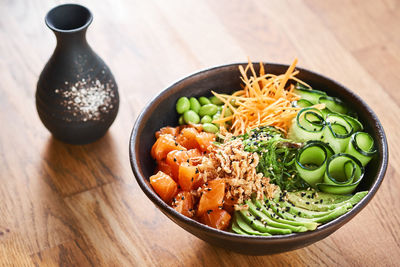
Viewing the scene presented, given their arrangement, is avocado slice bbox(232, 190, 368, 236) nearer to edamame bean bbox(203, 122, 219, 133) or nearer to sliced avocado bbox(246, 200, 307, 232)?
sliced avocado bbox(246, 200, 307, 232)

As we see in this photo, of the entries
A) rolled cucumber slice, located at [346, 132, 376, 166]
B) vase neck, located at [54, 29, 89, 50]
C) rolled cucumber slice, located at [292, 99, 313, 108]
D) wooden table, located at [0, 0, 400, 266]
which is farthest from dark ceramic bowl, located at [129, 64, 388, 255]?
vase neck, located at [54, 29, 89, 50]

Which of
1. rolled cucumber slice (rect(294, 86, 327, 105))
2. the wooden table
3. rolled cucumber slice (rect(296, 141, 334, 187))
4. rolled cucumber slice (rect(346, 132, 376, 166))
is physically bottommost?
the wooden table

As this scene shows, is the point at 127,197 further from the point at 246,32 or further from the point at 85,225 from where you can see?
the point at 246,32

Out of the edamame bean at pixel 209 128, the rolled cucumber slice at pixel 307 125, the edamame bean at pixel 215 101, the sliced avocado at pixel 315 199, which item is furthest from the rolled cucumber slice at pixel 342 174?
the edamame bean at pixel 215 101

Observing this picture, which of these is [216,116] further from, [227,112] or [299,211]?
[299,211]

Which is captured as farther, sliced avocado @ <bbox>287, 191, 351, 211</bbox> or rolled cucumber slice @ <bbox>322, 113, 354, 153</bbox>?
rolled cucumber slice @ <bbox>322, 113, 354, 153</bbox>

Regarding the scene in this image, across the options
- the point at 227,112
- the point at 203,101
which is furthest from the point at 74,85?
the point at 227,112
